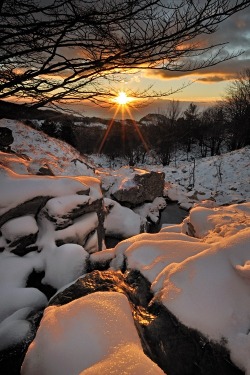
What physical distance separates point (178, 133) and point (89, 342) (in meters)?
32.1

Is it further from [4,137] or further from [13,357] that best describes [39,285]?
[4,137]

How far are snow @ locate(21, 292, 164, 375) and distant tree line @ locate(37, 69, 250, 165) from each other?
26886mm

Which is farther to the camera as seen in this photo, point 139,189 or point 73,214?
point 139,189

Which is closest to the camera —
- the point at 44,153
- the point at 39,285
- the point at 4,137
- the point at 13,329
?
the point at 13,329

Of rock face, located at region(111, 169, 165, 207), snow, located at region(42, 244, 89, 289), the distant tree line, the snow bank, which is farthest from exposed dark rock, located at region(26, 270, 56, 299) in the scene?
the distant tree line

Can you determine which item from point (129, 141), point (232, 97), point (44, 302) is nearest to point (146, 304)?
point (44, 302)

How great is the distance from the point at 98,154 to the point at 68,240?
37.8 meters

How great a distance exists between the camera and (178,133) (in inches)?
1275

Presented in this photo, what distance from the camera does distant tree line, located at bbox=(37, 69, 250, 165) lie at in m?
29.7

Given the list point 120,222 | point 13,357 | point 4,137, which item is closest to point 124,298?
point 13,357

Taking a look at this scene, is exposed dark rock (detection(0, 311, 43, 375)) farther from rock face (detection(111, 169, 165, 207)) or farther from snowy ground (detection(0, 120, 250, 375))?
rock face (detection(111, 169, 165, 207))

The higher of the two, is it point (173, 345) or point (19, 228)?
point (19, 228)

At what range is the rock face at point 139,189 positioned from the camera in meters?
10.9

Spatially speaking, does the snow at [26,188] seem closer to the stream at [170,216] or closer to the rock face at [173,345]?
the rock face at [173,345]
